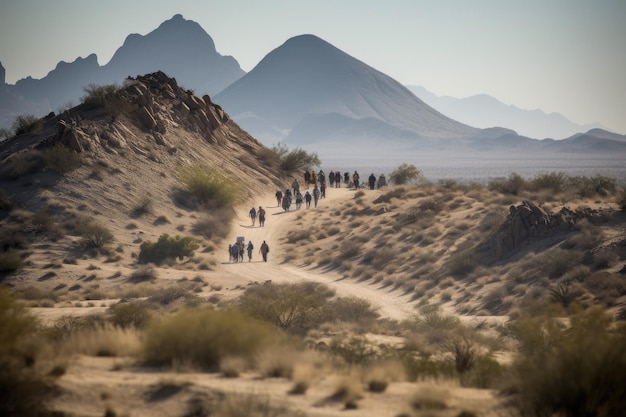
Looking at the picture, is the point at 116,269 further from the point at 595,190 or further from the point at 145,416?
the point at 595,190

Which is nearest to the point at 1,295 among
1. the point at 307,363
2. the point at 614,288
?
the point at 307,363

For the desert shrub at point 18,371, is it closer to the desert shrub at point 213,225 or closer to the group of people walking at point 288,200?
the group of people walking at point 288,200

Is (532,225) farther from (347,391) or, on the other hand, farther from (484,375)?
(347,391)

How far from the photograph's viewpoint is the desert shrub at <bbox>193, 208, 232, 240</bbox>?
134 ft

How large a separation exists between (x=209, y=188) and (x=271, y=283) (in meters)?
21.9

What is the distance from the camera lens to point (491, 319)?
73.8 feet

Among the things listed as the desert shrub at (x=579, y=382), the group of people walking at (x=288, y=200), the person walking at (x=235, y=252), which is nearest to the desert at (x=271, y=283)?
the desert shrub at (x=579, y=382)

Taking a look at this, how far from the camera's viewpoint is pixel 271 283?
1017 inches

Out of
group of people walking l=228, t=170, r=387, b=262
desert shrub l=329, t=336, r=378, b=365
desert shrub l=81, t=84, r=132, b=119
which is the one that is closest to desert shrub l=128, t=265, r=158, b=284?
group of people walking l=228, t=170, r=387, b=262

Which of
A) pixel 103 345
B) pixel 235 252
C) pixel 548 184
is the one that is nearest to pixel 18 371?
pixel 103 345

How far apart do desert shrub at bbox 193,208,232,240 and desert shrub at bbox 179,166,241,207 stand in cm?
143

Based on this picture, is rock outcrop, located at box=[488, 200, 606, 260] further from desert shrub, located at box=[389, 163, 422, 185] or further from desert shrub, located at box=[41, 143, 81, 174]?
desert shrub, located at box=[389, 163, 422, 185]

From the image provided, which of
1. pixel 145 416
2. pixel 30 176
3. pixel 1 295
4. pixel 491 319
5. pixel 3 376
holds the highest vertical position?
pixel 30 176

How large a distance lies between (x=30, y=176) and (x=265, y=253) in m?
16.0
